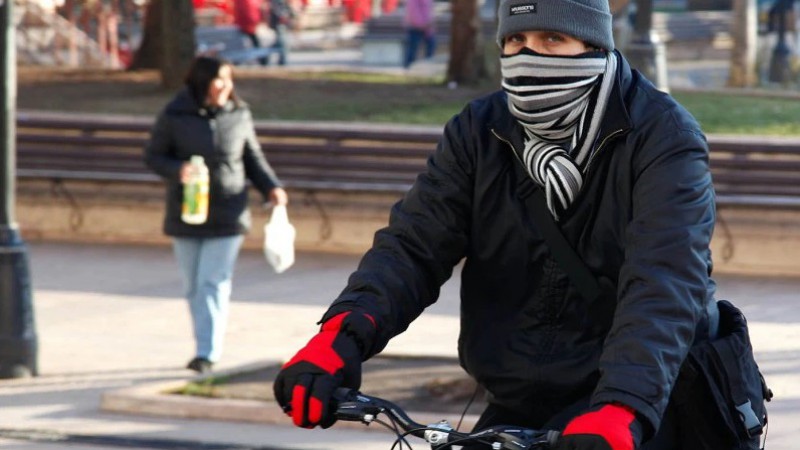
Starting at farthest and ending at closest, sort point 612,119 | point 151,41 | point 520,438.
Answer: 1. point 151,41
2. point 612,119
3. point 520,438

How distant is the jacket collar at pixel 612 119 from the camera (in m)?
3.34

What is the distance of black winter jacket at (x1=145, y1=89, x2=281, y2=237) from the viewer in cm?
855

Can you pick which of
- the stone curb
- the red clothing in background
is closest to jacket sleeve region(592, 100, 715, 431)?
the stone curb

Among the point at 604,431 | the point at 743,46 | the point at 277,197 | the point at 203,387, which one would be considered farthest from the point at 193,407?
the point at 743,46

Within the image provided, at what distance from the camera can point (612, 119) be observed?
11.0ft

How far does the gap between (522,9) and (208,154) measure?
5.46m

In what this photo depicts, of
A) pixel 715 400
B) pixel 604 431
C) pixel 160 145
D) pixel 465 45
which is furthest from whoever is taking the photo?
pixel 465 45

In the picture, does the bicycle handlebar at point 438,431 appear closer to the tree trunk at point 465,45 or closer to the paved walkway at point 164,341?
the paved walkway at point 164,341

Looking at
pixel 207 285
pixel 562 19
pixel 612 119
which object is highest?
pixel 562 19

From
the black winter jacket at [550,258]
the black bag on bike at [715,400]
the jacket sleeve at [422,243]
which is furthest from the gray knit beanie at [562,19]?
the black bag on bike at [715,400]

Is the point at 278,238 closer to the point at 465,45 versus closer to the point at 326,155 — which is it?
the point at 326,155

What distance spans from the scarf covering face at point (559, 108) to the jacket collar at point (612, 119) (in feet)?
0.06

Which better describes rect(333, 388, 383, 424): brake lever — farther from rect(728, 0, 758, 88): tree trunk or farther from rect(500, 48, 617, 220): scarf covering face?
rect(728, 0, 758, 88): tree trunk

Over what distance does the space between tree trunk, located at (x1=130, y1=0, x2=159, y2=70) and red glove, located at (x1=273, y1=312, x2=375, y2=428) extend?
51.7ft
